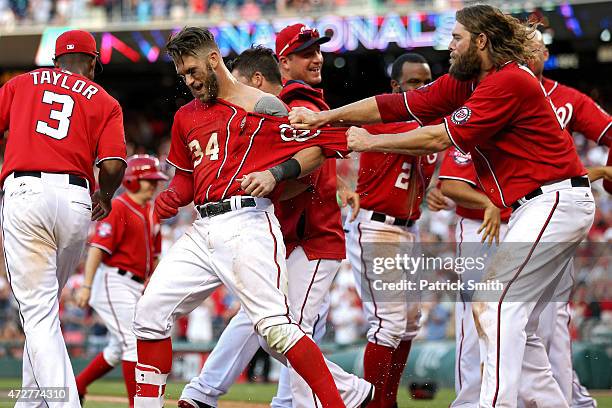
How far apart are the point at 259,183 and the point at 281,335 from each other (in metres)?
0.81

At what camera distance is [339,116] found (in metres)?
5.14

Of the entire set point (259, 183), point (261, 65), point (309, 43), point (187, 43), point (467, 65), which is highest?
point (309, 43)

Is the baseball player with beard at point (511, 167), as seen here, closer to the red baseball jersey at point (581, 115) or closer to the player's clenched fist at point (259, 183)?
A: the player's clenched fist at point (259, 183)

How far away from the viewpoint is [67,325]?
595 inches

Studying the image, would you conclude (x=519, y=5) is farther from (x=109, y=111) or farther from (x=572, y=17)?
(x=109, y=111)

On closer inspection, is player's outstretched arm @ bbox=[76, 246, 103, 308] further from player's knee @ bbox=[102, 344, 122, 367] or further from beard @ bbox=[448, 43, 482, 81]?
beard @ bbox=[448, 43, 482, 81]

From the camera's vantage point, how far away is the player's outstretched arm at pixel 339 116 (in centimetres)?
507

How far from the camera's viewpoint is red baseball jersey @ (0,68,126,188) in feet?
17.9

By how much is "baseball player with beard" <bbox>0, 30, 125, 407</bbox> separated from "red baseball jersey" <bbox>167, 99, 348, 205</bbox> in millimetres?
713

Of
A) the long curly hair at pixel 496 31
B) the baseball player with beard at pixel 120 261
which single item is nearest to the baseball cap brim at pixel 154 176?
the baseball player with beard at pixel 120 261

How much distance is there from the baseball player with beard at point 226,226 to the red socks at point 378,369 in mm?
1655

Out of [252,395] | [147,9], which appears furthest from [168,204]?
[147,9]

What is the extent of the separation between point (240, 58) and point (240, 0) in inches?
625

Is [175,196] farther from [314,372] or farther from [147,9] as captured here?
[147,9]
